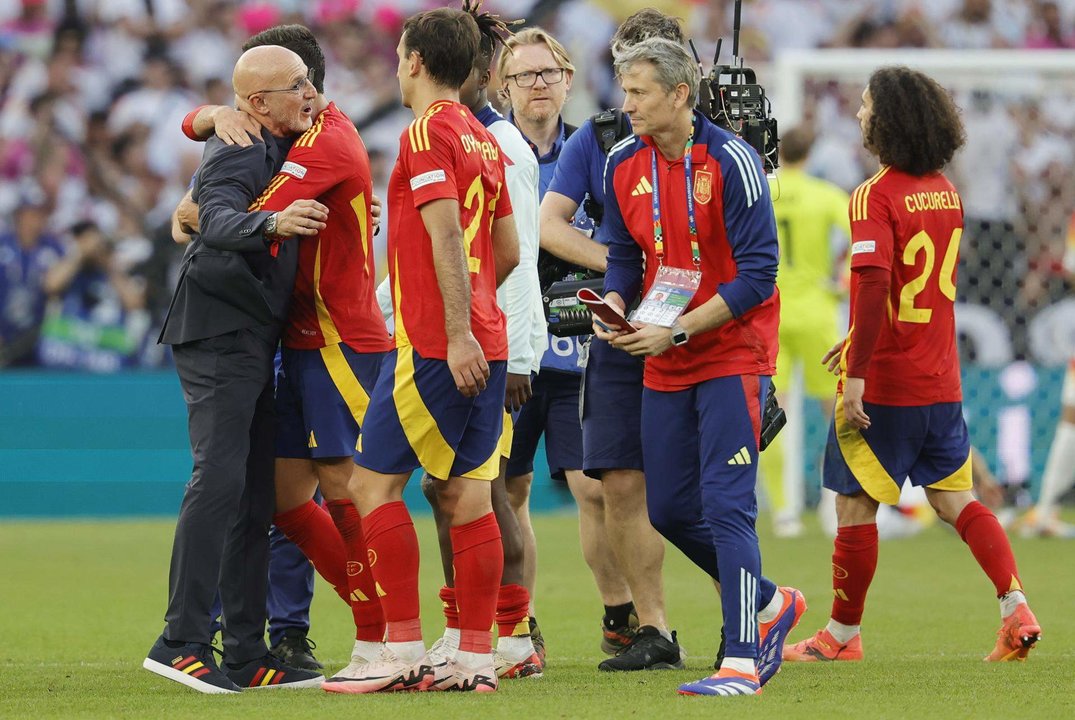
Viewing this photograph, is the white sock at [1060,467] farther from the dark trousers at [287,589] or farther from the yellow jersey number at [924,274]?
the dark trousers at [287,589]

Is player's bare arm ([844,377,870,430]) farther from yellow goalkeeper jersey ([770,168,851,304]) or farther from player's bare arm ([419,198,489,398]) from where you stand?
yellow goalkeeper jersey ([770,168,851,304])

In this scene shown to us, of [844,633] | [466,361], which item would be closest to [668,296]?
[466,361]

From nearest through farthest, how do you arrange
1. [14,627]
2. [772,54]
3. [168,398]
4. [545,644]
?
[545,644], [14,627], [168,398], [772,54]

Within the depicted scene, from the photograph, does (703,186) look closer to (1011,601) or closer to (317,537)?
(317,537)

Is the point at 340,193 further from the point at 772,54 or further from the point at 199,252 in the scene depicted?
the point at 772,54

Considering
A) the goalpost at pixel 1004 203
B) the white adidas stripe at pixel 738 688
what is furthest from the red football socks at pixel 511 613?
the goalpost at pixel 1004 203

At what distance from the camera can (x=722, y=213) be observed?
5238 millimetres

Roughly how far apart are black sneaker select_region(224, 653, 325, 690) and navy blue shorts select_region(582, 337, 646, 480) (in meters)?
1.28

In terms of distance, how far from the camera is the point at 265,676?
5.62 metres

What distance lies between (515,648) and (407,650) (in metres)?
0.76

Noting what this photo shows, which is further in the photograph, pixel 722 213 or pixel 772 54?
pixel 772 54

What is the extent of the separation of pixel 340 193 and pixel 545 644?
2.37 m

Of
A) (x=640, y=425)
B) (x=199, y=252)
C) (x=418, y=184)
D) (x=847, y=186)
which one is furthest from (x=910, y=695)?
(x=847, y=186)

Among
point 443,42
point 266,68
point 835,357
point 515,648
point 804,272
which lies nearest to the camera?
point 443,42
